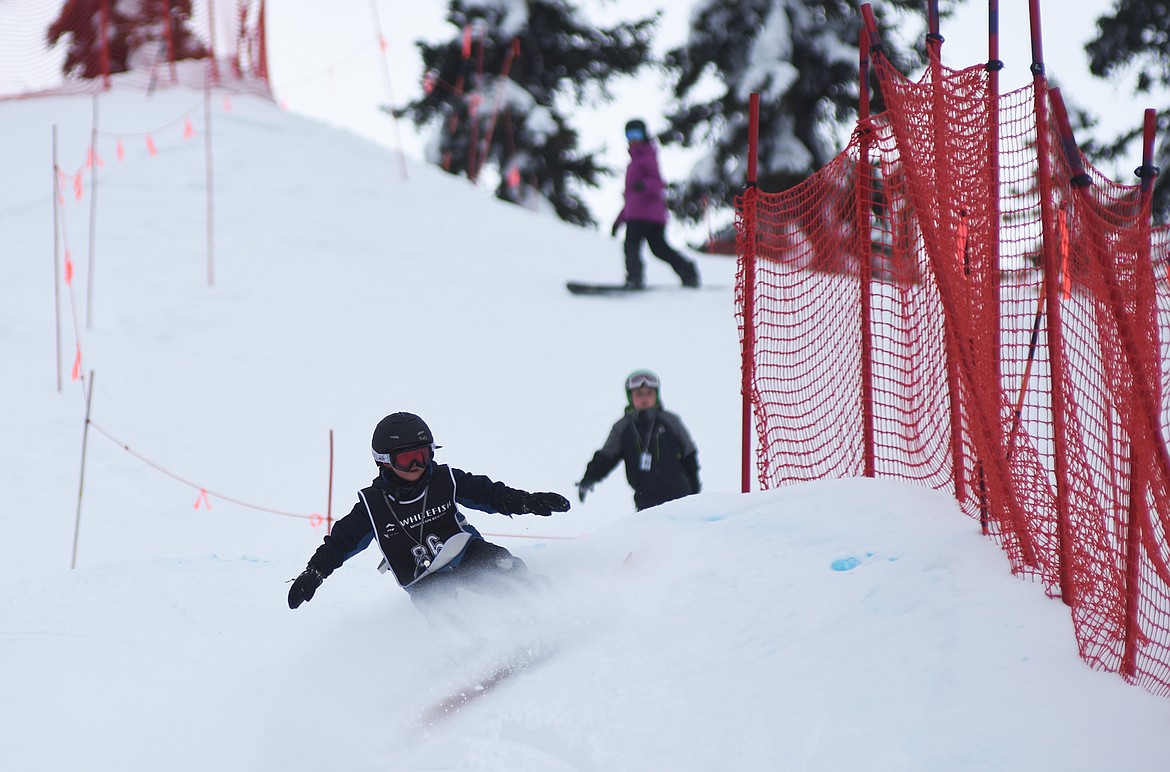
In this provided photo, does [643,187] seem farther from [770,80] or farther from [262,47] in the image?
[262,47]

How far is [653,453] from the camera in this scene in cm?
672

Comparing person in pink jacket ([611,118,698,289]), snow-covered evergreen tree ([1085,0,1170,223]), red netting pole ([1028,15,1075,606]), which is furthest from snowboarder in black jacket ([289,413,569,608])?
snow-covered evergreen tree ([1085,0,1170,223])

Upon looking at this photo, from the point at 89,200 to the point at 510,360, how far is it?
6.09 metres

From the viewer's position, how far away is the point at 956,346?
13.7 ft

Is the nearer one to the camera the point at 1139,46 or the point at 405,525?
the point at 405,525

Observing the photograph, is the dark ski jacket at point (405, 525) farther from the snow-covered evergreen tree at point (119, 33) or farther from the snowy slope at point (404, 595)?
the snow-covered evergreen tree at point (119, 33)

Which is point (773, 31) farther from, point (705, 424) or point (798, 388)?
point (798, 388)

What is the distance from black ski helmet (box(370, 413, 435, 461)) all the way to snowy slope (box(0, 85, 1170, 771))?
→ 2.45ft

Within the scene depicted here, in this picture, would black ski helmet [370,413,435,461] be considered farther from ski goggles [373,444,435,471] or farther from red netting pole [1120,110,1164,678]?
red netting pole [1120,110,1164,678]

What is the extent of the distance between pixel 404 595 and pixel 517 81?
19.0 meters

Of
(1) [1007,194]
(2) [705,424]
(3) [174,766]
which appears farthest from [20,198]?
(1) [1007,194]

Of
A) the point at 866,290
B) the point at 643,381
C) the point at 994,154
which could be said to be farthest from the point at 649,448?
the point at 994,154

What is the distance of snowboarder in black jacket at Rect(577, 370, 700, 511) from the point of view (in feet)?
22.0

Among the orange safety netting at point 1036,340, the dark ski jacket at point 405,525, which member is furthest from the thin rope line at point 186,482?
the orange safety netting at point 1036,340
